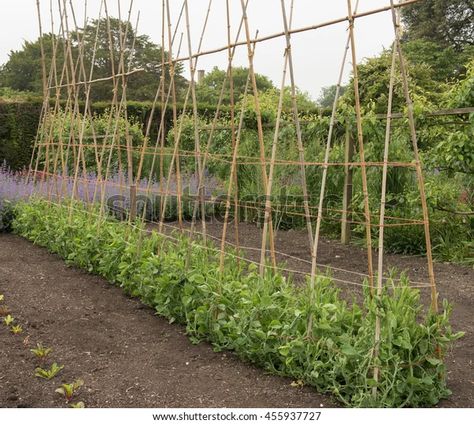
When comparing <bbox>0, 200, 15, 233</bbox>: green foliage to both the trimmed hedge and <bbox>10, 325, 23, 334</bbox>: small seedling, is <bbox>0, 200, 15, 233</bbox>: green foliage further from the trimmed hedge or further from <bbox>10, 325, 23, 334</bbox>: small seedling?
<bbox>10, 325, 23, 334</bbox>: small seedling

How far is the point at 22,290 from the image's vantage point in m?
4.46

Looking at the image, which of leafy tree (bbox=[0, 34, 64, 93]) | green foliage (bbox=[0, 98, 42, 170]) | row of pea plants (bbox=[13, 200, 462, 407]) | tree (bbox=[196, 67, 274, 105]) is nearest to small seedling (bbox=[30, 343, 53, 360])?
row of pea plants (bbox=[13, 200, 462, 407])

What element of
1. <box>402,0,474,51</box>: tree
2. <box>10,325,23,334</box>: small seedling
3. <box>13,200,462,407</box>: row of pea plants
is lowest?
<box>10,325,23,334</box>: small seedling

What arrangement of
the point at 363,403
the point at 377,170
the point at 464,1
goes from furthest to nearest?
the point at 464,1, the point at 377,170, the point at 363,403

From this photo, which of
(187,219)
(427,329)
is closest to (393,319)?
(427,329)

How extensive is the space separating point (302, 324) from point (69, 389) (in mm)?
1101

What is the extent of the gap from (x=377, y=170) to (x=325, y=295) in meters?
3.56

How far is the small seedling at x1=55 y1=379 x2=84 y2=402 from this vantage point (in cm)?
265

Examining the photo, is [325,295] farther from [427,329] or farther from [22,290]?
[22,290]

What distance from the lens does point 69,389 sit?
8.70ft

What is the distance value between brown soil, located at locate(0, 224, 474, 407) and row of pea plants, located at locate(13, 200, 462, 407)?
0.32ft

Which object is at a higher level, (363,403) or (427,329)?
(427,329)

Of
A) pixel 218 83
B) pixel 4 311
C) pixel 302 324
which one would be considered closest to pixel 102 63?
pixel 218 83

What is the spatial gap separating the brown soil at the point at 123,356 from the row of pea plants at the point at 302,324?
0.10 m
